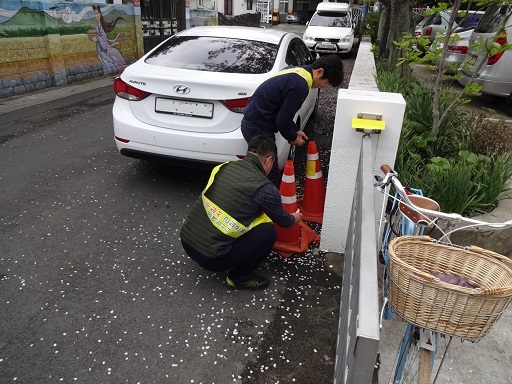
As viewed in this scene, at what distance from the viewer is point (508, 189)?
3771 mm

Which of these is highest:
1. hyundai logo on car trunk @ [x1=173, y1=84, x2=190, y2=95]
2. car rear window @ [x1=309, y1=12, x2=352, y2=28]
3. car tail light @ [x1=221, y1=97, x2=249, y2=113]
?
hyundai logo on car trunk @ [x1=173, y1=84, x2=190, y2=95]

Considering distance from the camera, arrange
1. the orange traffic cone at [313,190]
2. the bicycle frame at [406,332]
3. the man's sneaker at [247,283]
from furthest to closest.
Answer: the orange traffic cone at [313,190] → the man's sneaker at [247,283] → the bicycle frame at [406,332]

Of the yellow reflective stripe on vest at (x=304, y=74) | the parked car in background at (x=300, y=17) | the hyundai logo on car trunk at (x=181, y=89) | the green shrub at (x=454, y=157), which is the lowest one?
the parked car in background at (x=300, y=17)

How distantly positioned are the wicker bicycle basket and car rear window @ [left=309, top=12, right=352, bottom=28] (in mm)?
17754

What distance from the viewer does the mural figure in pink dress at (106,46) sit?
36.8 ft

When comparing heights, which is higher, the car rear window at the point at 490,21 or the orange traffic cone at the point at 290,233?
the car rear window at the point at 490,21

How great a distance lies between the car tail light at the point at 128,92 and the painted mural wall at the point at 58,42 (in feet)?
19.1

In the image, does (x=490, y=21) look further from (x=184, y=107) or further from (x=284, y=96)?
(x=184, y=107)

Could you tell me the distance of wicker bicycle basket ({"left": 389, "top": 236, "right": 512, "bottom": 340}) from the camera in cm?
143

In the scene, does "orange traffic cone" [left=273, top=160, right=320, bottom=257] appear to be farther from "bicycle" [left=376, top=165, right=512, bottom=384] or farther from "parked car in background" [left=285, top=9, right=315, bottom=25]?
"parked car in background" [left=285, top=9, right=315, bottom=25]

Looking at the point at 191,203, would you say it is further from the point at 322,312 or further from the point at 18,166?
the point at 18,166

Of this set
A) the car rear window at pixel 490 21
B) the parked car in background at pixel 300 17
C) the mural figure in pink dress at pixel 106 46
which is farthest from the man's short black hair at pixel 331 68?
the parked car in background at pixel 300 17

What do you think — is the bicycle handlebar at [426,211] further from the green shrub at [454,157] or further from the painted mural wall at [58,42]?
the painted mural wall at [58,42]

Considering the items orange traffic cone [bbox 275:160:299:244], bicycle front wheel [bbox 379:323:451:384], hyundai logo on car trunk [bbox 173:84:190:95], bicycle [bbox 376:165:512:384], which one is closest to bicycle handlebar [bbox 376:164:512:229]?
bicycle [bbox 376:165:512:384]
